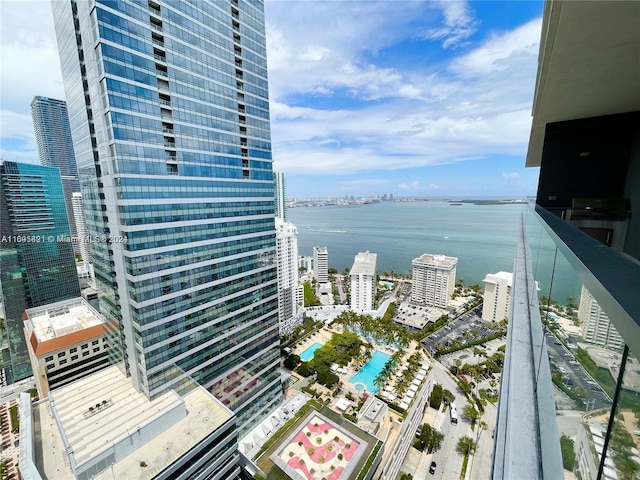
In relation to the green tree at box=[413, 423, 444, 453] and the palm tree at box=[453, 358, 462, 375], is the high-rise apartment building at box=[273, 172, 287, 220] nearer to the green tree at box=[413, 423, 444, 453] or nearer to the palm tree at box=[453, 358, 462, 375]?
the palm tree at box=[453, 358, 462, 375]

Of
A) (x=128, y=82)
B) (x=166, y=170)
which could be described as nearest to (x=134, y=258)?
(x=166, y=170)

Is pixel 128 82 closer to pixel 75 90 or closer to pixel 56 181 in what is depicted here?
pixel 75 90

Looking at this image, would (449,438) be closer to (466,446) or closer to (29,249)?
(466,446)

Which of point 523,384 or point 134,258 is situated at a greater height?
point 523,384

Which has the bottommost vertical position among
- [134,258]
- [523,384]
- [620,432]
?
[134,258]

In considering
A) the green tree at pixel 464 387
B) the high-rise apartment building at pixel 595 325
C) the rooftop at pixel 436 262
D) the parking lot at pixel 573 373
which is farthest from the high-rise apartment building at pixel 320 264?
the high-rise apartment building at pixel 595 325

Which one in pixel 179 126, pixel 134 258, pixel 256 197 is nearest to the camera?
pixel 134 258

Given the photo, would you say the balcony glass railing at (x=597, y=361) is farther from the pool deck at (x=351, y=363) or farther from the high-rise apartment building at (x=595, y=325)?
the pool deck at (x=351, y=363)

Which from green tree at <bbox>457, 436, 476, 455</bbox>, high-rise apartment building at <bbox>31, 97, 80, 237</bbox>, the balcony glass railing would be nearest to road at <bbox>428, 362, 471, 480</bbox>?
green tree at <bbox>457, 436, 476, 455</bbox>

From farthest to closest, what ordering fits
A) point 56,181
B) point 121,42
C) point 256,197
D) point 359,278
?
point 359,278, point 56,181, point 256,197, point 121,42
